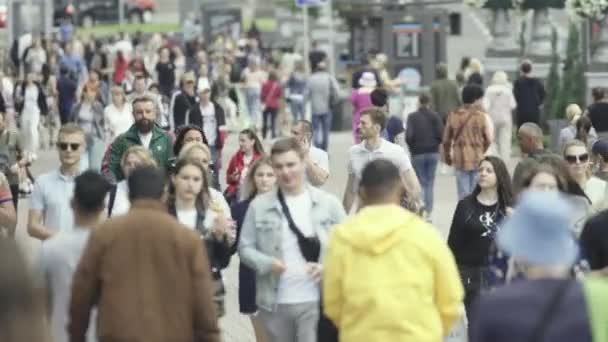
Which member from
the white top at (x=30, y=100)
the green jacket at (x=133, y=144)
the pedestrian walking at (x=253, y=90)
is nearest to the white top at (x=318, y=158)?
the green jacket at (x=133, y=144)

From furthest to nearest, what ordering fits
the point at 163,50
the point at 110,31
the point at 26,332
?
the point at 110,31 → the point at 163,50 → the point at 26,332

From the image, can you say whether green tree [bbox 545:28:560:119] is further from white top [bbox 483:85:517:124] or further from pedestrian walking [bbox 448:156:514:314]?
pedestrian walking [bbox 448:156:514:314]

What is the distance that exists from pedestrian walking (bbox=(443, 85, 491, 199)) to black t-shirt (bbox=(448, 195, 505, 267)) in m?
8.51

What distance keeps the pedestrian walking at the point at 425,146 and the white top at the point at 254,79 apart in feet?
56.3

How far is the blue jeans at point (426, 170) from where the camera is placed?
22.0 m

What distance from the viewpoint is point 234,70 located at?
4388 centimetres

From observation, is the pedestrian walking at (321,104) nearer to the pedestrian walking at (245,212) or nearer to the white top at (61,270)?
the pedestrian walking at (245,212)

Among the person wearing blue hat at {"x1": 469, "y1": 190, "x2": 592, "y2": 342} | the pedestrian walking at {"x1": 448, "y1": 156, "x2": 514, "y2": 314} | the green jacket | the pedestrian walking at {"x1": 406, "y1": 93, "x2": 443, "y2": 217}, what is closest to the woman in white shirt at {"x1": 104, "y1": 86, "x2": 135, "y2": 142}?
the pedestrian walking at {"x1": 406, "y1": 93, "x2": 443, "y2": 217}

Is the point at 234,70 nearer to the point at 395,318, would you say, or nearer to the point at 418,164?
the point at 418,164

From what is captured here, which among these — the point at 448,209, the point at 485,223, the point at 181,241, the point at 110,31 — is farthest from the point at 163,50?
the point at 181,241

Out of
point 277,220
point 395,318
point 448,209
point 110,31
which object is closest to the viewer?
point 395,318

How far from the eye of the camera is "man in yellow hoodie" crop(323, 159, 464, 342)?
30.6 feet

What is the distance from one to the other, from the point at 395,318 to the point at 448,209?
47.6ft

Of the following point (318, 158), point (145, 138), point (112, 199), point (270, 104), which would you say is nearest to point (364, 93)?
point (318, 158)
